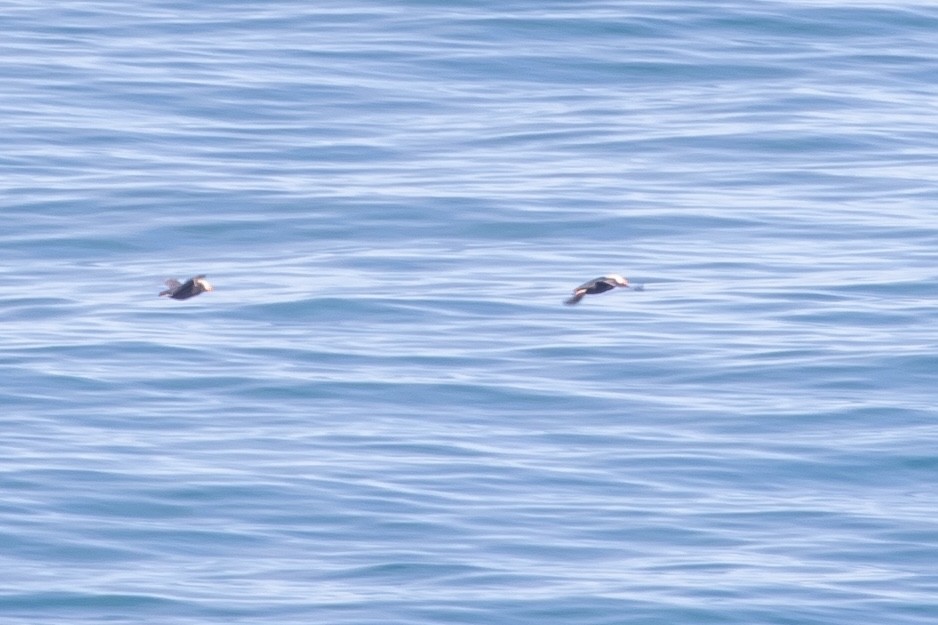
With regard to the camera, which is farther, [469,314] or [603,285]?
[469,314]

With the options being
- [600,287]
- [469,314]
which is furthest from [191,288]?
[469,314]

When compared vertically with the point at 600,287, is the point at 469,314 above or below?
above

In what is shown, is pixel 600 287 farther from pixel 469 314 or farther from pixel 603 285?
pixel 469 314

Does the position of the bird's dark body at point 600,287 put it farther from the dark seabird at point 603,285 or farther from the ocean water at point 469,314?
the ocean water at point 469,314

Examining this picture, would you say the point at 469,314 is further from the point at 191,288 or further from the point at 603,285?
the point at 191,288

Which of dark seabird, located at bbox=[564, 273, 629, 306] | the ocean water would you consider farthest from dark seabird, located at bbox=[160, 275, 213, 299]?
dark seabird, located at bbox=[564, 273, 629, 306]

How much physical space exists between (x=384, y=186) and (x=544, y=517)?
656 cm

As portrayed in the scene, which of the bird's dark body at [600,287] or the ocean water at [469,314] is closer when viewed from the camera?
the ocean water at [469,314]

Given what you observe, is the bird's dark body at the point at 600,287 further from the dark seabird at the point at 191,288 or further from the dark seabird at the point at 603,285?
the dark seabird at the point at 191,288

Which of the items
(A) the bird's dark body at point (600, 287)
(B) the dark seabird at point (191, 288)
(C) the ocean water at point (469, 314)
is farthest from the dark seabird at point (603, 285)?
(B) the dark seabird at point (191, 288)

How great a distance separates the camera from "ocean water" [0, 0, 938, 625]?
39.0 feet

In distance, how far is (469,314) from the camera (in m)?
15.8

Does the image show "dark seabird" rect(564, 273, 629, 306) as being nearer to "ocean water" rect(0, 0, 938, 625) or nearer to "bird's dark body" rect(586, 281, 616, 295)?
"bird's dark body" rect(586, 281, 616, 295)

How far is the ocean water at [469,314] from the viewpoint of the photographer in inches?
468
